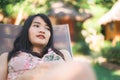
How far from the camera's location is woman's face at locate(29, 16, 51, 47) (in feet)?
6.34

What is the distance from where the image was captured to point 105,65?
6.49 m

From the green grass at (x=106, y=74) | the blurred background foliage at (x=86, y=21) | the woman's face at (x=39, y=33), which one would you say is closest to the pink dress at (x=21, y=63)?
the woman's face at (x=39, y=33)

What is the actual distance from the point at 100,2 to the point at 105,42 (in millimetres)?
758

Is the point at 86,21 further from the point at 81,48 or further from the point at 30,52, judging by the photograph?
the point at 30,52

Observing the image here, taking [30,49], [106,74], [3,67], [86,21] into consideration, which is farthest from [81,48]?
[3,67]

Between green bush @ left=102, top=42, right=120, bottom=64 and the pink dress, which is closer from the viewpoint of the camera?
the pink dress

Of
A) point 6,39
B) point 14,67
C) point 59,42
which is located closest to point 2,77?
point 14,67

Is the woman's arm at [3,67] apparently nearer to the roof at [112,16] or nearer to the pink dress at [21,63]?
the pink dress at [21,63]

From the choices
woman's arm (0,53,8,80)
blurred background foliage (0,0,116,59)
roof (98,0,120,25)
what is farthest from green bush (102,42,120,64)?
woman's arm (0,53,8,80)

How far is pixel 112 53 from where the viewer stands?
251 inches

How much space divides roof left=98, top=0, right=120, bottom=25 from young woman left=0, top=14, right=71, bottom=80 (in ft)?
14.9

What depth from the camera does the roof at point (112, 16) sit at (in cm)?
641

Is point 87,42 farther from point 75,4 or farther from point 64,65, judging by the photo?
point 64,65

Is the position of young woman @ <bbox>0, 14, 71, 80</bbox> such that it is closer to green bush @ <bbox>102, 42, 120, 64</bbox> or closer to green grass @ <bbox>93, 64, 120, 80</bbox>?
green grass @ <bbox>93, 64, 120, 80</bbox>
